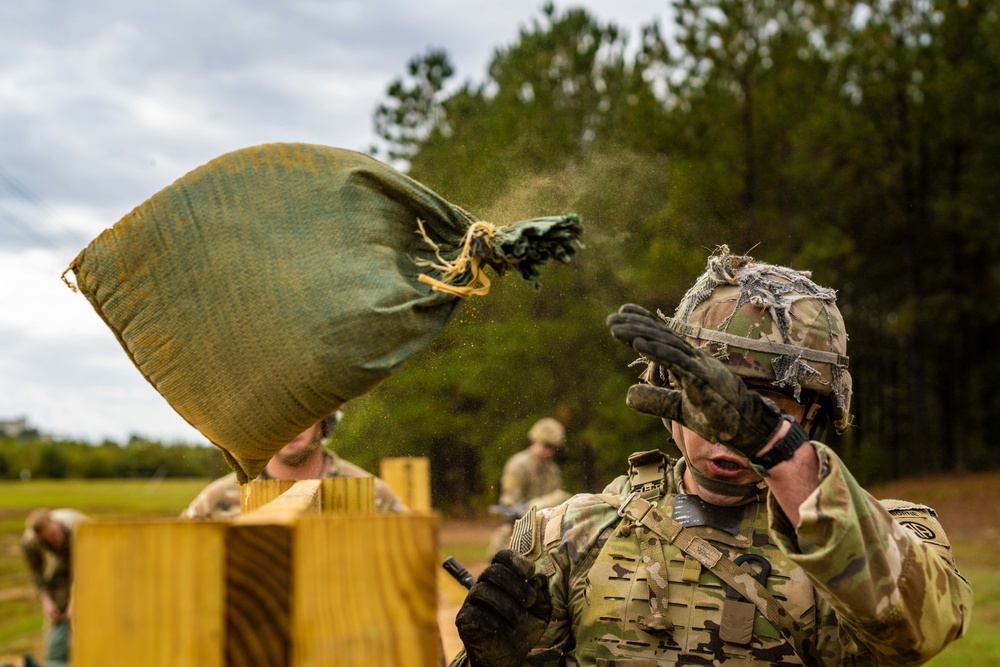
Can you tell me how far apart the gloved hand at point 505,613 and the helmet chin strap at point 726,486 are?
0.55 meters

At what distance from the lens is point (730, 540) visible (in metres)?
2.78

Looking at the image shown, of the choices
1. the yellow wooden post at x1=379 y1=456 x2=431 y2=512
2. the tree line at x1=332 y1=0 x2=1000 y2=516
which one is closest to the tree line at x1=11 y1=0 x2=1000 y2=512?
the tree line at x1=332 y1=0 x2=1000 y2=516

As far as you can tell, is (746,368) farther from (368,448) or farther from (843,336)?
(368,448)

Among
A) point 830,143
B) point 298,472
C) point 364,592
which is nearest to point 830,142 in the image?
point 830,143

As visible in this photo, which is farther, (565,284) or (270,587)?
(565,284)

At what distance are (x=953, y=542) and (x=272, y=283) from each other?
60.0 feet

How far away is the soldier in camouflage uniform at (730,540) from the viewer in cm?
218

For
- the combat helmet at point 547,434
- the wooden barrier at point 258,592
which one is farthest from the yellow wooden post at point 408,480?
the wooden barrier at point 258,592

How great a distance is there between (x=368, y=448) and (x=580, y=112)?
60.5ft

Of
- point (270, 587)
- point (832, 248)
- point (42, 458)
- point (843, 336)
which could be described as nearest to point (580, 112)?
point (832, 248)

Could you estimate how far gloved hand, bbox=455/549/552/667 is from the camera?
252 centimetres

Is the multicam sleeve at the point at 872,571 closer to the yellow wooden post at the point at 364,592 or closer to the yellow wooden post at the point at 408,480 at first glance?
the yellow wooden post at the point at 364,592

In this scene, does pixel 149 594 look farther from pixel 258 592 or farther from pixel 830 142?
pixel 830 142

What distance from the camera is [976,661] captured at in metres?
9.11
